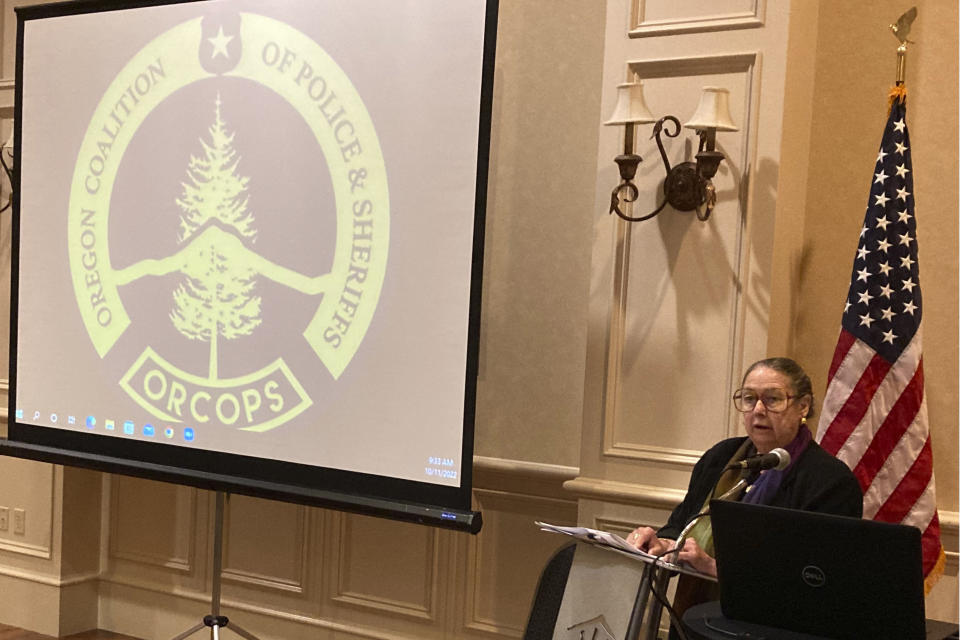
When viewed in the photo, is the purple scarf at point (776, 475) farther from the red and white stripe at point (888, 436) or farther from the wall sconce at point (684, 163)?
the wall sconce at point (684, 163)

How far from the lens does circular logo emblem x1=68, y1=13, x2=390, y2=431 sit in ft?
12.7

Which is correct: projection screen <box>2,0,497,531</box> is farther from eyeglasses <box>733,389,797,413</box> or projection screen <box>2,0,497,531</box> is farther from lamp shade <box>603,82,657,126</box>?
eyeglasses <box>733,389,797,413</box>

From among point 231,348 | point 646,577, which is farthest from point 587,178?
point 646,577

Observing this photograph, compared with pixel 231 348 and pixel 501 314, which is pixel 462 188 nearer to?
pixel 501 314

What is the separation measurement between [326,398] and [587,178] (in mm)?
1175

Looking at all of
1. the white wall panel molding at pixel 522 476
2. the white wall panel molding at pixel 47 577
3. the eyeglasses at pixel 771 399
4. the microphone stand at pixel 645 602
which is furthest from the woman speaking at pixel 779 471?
the white wall panel molding at pixel 47 577

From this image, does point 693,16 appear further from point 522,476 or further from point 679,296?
point 522,476

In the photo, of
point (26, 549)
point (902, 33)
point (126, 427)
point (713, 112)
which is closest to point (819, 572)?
point (713, 112)

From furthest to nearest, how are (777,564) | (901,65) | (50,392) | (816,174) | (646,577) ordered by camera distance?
(50,392) < (816,174) < (901,65) < (646,577) < (777,564)

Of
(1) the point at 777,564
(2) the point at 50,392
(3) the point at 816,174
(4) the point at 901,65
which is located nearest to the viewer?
(1) the point at 777,564

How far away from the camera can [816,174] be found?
3.72 meters

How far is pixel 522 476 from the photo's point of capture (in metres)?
4.11

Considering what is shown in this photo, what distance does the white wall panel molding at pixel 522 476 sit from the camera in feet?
13.3

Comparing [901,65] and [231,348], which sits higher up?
[901,65]
